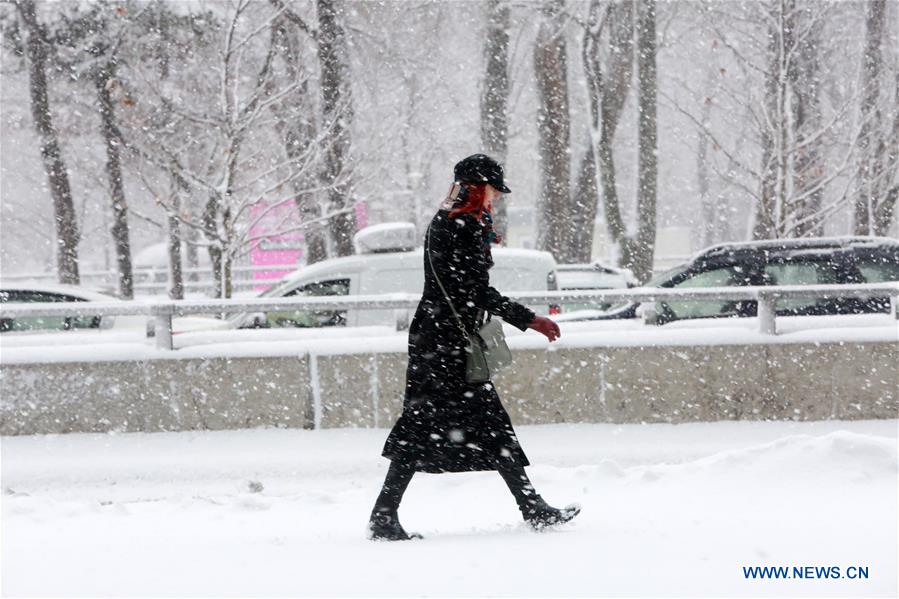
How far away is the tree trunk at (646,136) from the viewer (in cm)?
2042

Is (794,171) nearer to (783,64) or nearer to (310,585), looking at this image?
(783,64)

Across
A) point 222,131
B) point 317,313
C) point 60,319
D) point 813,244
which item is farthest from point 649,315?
point 222,131

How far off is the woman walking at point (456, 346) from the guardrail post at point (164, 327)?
4549mm

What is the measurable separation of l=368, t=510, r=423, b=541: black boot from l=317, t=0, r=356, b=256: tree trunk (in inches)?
514

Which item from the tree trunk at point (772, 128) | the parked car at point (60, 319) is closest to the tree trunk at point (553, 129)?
the tree trunk at point (772, 128)

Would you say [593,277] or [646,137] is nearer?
[593,277]

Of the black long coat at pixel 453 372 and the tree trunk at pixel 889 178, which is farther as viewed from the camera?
the tree trunk at pixel 889 178

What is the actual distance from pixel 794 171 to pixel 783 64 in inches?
73.3

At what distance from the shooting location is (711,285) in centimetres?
1027

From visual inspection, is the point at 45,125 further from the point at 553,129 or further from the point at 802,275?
the point at 802,275

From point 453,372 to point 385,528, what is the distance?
0.85 meters

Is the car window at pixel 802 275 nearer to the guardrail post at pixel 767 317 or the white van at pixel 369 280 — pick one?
the guardrail post at pixel 767 317

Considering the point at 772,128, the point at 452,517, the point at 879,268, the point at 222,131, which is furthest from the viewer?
the point at 772,128

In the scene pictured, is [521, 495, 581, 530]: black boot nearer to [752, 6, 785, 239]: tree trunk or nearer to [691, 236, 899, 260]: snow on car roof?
[691, 236, 899, 260]: snow on car roof
